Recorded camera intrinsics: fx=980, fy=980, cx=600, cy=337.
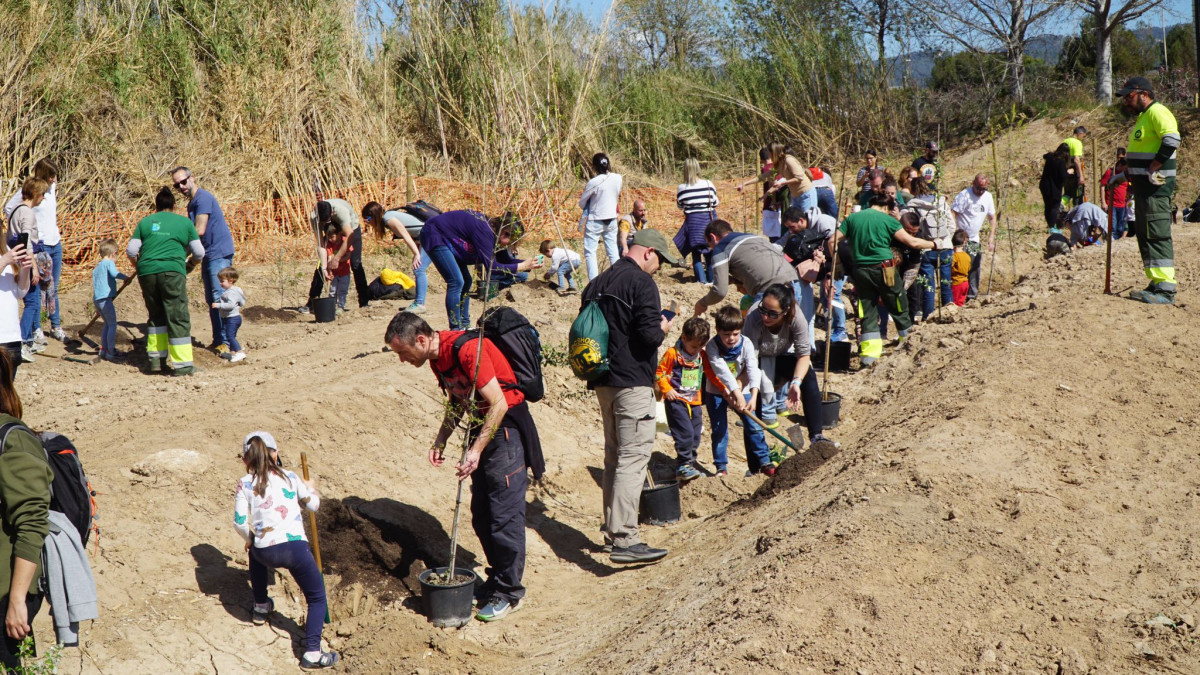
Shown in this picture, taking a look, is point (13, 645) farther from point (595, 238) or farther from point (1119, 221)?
point (1119, 221)

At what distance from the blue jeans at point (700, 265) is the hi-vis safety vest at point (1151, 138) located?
5.32 metres

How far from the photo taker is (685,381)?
285 inches

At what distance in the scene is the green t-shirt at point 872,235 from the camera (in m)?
9.49

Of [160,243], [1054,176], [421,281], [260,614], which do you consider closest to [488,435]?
[260,614]

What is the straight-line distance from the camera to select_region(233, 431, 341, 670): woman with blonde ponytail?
4961mm

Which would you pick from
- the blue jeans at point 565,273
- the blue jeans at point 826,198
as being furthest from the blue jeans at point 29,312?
the blue jeans at point 826,198

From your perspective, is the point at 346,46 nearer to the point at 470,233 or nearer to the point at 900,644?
the point at 470,233

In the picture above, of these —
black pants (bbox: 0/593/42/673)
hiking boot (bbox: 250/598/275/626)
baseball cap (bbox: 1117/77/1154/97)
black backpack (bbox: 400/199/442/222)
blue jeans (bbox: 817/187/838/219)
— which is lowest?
hiking boot (bbox: 250/598/275/626)

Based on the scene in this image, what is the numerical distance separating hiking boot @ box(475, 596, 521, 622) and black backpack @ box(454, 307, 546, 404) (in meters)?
1.20

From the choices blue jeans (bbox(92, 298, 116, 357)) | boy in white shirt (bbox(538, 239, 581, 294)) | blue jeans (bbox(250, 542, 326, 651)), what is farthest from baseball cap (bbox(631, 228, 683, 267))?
Answer: blue jeans (bbox(92, 298, 116, 357))

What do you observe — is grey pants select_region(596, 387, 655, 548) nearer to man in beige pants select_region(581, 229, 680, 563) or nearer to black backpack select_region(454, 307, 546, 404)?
man in beige pants select_region(581, 229, 680, 563)

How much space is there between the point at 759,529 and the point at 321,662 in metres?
2.62

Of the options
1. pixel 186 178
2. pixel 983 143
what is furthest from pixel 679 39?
pixel 186 178

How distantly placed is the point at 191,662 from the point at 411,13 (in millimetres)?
12629
